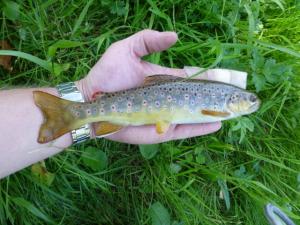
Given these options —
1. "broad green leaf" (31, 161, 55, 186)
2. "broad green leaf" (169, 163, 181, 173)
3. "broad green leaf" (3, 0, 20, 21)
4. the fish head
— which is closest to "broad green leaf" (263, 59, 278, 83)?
the fish head

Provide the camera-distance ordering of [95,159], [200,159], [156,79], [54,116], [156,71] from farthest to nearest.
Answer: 1. [200,159]
2. [95,159]
3. [156,71]
4. [156,79]
5. [54,116]

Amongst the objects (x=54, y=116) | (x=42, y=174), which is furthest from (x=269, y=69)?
(x=42, y=174)

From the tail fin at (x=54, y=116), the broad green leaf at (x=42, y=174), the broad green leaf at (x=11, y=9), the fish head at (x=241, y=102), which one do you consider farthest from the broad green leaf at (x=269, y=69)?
the broad green leaf at (x=11, y=9)

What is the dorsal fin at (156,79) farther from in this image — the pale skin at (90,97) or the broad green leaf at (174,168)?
the broad green leaf at (174,168)

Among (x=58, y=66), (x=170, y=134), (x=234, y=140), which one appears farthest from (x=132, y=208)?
(x=58, y=66)

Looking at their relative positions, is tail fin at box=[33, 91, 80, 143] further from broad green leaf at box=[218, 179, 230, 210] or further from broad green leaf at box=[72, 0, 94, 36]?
broad green leaf at box=[218, 179, 230, 210]

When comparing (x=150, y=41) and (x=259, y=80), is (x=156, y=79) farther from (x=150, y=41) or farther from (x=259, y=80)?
(x=259, y=80)

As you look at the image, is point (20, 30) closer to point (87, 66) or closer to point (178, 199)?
point (87, 66)

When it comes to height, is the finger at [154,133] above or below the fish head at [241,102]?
below
